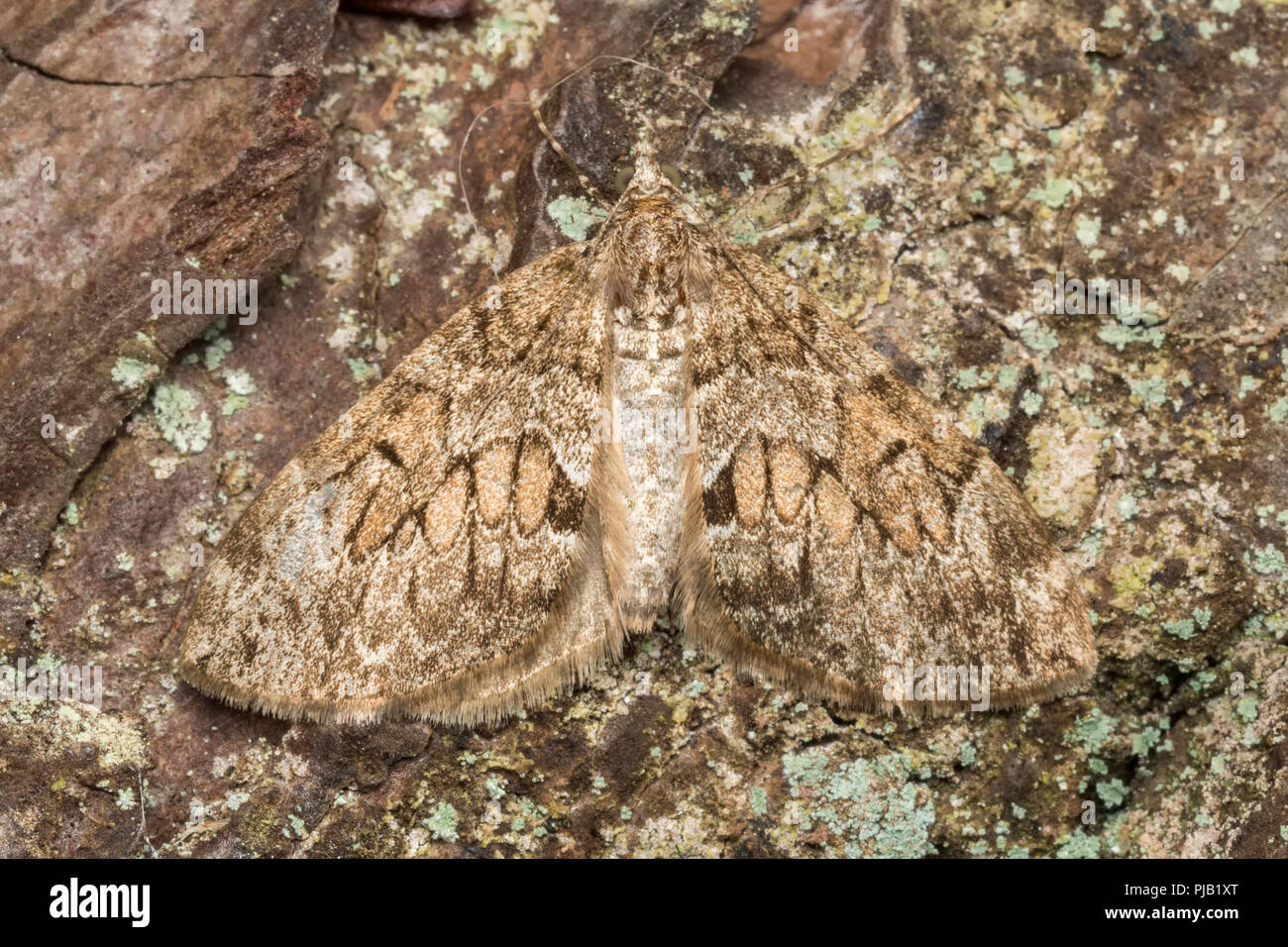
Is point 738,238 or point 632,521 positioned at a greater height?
point 738,238

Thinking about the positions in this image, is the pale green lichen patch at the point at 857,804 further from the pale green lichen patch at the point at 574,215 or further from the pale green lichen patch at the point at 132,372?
the pale green lichen patch at the point at 132,372

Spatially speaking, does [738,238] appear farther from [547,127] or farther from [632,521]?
[632,521]

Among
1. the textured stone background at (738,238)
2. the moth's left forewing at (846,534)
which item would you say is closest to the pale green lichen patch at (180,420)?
the textured stone background at (738,238)

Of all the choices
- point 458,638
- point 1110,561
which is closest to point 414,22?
point 458,638

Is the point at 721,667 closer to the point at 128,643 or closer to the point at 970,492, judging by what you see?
the point at 970,492

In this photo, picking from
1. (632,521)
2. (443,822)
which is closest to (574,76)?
(632,521)
